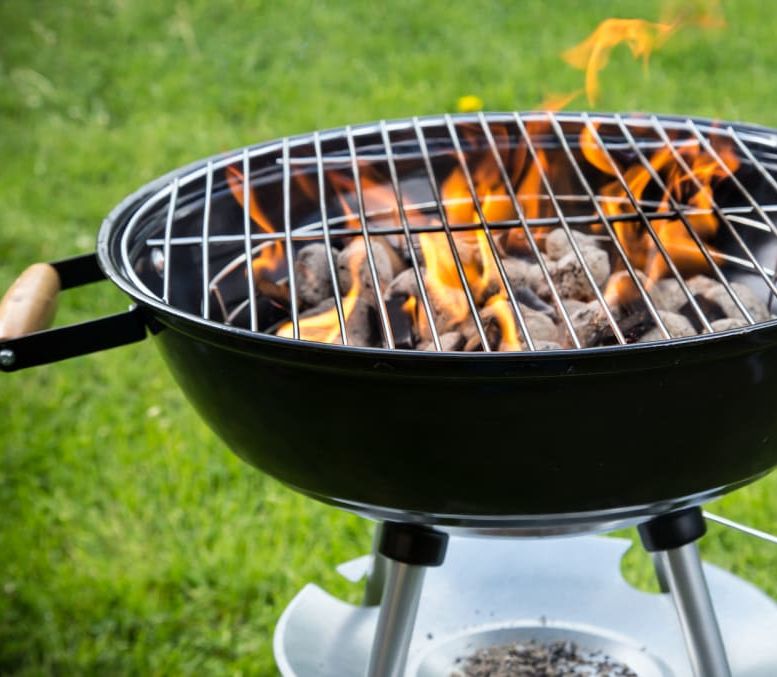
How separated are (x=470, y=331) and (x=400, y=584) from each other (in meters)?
0.34

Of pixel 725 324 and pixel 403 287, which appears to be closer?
pixel 725 324

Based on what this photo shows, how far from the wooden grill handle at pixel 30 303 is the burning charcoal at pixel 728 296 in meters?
0.88

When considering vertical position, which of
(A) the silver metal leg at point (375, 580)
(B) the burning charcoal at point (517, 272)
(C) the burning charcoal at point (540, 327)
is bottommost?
(A) the silver metal leg at point (375, 580)

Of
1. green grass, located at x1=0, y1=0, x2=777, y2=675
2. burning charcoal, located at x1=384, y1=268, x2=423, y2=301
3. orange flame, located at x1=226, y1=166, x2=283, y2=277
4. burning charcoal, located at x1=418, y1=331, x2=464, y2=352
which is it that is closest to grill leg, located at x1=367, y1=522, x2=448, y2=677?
burning charcoal, located at x1=418, y1=331, x2=464, y2=352

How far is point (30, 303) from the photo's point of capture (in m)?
1.41

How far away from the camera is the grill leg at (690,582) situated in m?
1.42

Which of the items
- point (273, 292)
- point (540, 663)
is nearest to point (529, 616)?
point (540, 663)

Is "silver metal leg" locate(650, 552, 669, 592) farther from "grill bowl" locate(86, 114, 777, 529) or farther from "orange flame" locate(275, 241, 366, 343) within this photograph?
"orange flame" locate(275, 241, 366, 343)

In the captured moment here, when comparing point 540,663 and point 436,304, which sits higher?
point 436,304

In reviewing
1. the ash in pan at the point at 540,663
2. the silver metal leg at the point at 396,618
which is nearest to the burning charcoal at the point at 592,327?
the silver metal leg at the point at 396,618

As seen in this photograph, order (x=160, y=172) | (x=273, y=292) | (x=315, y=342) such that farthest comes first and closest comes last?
(x=160, y=172)
(x=273, y=292)
(x=315, y=342)

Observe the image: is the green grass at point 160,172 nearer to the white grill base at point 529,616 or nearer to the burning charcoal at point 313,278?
the white grill base at point 529,616

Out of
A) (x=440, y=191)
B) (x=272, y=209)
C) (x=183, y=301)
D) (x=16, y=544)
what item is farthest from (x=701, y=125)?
(x=16, y=544)

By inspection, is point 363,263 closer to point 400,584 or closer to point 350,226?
point 350,226
